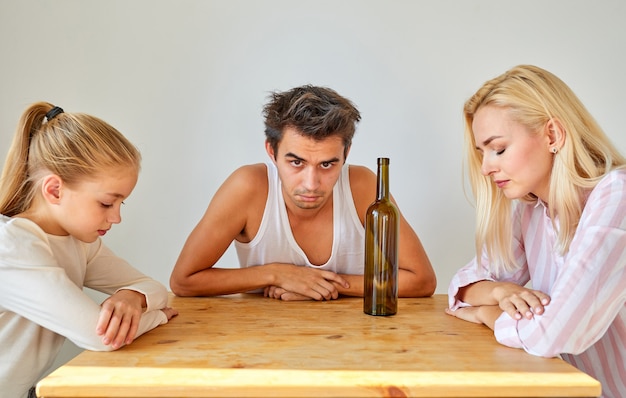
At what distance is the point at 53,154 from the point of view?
1.28 meters

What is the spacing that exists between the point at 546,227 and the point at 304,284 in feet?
2.00

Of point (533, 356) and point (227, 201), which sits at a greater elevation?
point (227, 201)

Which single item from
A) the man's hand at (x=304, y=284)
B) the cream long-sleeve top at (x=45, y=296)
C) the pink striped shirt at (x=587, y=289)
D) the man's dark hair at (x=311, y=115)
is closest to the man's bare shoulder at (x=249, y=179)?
the man's dark hair at (x=311, y=115)

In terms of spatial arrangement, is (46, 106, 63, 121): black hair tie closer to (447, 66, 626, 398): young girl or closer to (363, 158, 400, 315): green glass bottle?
(363, 158, 400, 315): green glass bottle

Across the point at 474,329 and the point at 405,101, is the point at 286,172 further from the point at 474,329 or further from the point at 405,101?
the point at 405,101

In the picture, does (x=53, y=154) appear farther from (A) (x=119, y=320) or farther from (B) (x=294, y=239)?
(B) (x=294, y=239)

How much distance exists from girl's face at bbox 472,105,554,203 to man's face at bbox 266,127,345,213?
0.42m

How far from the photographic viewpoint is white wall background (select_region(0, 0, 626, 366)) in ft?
7.47

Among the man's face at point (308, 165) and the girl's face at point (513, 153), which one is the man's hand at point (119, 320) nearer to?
the man's face at point (308, 165)

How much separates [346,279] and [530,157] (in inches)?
23.0

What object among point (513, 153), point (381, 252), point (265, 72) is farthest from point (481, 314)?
point (265, 72)

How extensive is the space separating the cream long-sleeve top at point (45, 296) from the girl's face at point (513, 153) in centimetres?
79

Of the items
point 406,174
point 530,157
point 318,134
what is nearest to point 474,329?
point 530,157

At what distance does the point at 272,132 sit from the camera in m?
1.72
